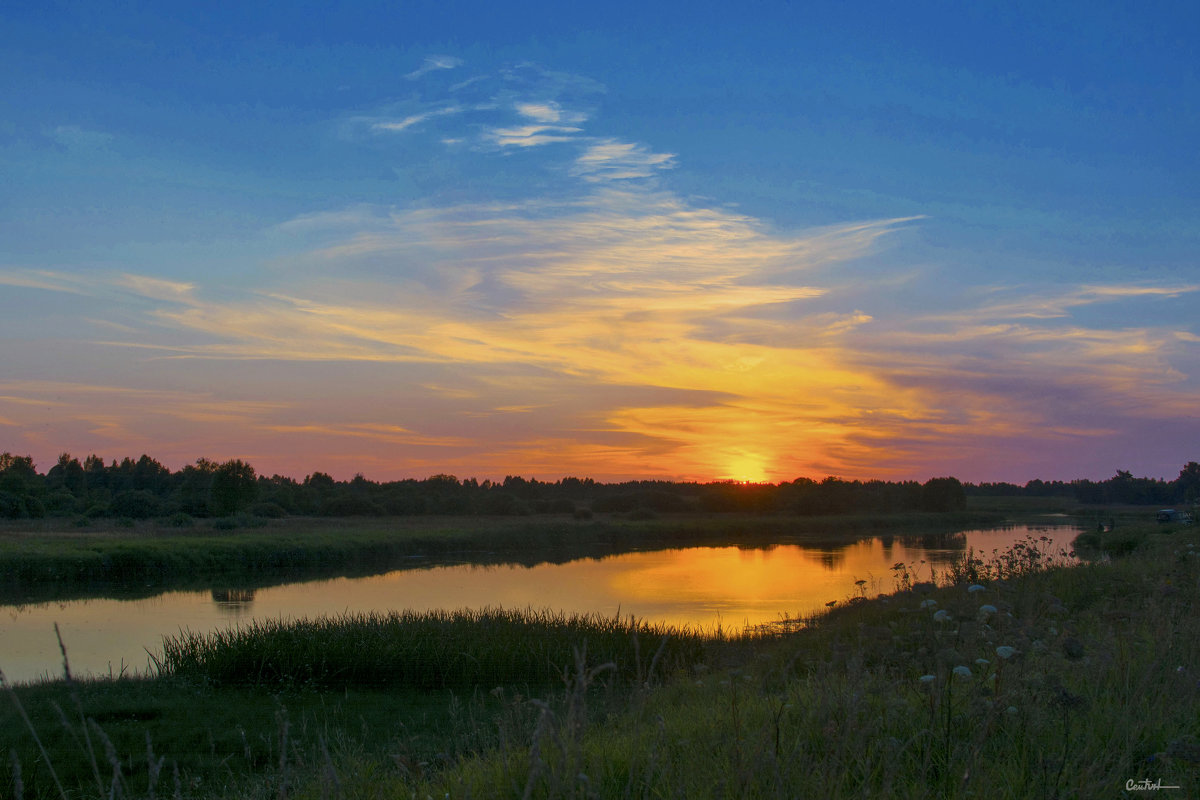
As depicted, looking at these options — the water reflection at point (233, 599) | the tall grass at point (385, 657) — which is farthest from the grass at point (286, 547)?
the tall grass at point (385, 657)

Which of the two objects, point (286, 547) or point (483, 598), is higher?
point (286, 547)

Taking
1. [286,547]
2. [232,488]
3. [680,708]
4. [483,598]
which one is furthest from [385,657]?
[232,488]

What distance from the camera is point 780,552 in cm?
4925

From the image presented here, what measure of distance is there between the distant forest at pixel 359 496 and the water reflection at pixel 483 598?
1339 inches

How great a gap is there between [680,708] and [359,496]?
261ft

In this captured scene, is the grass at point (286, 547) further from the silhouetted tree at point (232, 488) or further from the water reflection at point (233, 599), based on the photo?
the silhouetted tree at point (232, 488)

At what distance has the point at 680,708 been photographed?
21.0 feet

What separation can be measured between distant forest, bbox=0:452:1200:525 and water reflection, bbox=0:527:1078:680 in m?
34.0

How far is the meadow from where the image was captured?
3.05 meters

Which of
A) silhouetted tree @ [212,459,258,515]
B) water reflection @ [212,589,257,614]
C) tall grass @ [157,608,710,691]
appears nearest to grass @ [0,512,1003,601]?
water reflection @ [212,589,257,614]

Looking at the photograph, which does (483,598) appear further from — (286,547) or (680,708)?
(680,708)

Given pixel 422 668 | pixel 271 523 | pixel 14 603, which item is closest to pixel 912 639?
pixel 422 668

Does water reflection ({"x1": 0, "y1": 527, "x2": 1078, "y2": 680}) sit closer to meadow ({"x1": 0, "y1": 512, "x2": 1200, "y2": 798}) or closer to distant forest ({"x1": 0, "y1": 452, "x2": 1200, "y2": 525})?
meadow ({"x1": 0, "y1": 512, "x2": 1200, "y2": 798})

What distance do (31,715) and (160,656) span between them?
6.67 metres
